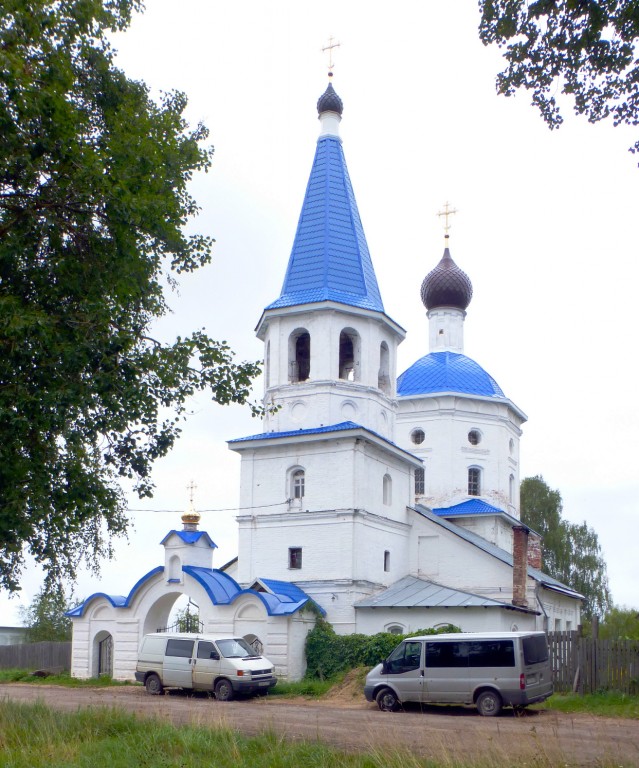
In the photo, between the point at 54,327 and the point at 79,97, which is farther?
the point at 79,97

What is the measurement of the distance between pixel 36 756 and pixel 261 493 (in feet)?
56.2

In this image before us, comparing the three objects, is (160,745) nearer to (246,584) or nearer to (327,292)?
(246,584)

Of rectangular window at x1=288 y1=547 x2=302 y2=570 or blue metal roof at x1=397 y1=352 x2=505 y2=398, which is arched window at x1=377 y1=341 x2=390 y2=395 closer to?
rectangular window at x1=288 y1=547 x2=302 y2=570

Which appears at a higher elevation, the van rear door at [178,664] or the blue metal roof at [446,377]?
the blue metal roof at [446,377]

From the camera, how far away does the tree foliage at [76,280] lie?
11195mm

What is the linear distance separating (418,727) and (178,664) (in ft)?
30.3

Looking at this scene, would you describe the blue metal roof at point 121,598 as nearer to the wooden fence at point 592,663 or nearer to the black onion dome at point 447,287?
the wooden fence at point 592,663

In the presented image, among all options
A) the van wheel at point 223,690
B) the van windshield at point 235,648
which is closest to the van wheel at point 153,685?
the van wheel at point 223,690

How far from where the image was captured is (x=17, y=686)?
26797 millimetres

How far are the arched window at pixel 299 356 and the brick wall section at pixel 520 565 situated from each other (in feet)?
24.7

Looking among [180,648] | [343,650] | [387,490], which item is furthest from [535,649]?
[387,490]

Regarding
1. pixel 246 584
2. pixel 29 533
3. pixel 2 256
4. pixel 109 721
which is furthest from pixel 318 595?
pixel 2 256

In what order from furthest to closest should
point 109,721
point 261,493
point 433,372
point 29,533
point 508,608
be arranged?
point 433,372
point 261,493
point 508,608
point 109,721
point 29,533

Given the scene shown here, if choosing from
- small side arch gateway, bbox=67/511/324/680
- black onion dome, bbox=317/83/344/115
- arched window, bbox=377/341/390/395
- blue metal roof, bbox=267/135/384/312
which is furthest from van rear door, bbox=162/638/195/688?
black onion dome, bbox=317/83/344/115
